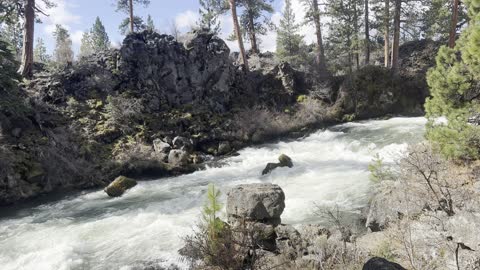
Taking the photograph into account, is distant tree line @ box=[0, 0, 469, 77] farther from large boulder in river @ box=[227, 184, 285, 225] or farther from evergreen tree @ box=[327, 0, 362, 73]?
large boulder in river @ box=[227, 184, 285, 225]

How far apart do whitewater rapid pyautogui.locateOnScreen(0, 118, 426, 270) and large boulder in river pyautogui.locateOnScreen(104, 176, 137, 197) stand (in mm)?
262

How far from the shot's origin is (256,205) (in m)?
7.29

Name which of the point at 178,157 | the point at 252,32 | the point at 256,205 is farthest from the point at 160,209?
the point at 252,32

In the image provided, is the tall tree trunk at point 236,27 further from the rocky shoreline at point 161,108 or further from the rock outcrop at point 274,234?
the rock outcrop at point 274,234

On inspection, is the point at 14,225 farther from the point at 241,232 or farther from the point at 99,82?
the point at 99,82

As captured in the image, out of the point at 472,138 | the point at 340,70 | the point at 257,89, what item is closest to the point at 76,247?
the point at 472,138

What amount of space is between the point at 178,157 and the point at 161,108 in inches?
233

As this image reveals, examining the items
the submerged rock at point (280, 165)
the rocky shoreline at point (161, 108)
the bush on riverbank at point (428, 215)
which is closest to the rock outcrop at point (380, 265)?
the bush on riverbank at point (428, 215)

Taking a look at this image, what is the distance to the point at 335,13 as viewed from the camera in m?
25.6

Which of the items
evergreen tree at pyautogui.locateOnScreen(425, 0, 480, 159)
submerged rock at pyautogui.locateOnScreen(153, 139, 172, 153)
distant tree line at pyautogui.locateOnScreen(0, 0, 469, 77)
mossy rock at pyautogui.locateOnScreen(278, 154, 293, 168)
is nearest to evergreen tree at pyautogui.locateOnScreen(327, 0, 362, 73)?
distant tree line at pyautogui.locateOnScreen(0, 0, 469, 77)

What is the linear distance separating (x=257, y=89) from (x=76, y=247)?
18698 mm

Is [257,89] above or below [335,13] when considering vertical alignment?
below

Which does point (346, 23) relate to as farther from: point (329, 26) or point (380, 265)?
point (380, 265)

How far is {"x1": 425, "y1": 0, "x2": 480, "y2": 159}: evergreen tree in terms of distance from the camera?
7.32m
